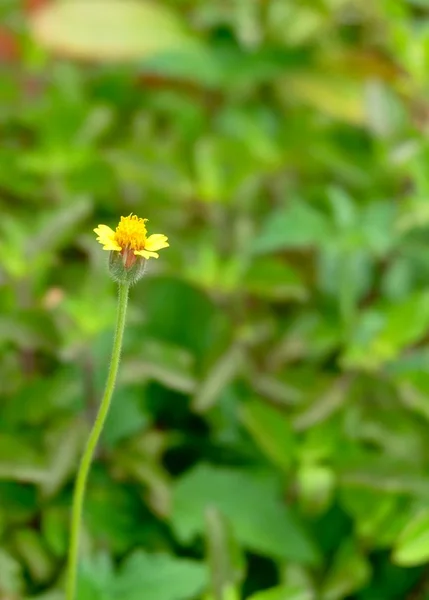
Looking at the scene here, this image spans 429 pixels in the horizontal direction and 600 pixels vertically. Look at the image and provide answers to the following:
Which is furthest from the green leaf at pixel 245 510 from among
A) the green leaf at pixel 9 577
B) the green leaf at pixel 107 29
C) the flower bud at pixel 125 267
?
the green leaf at pixel 107 29

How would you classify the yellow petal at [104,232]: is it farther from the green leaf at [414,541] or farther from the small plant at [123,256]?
the green leaf at [414,541]

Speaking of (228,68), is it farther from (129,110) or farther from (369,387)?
(369,387)

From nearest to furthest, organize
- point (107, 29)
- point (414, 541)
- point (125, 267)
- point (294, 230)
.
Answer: point (125, 267)
point (414, 541)
point (294, 230)
point (107, 29)

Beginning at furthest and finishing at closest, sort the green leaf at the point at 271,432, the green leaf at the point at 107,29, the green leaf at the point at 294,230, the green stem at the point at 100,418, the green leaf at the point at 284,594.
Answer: the green leaf at the point at 107,29
the green leaf at the point at 294,230
the green leaf at the point at 271,432
the green leaf at the point at 284,594
the green stem at the point at 100,418

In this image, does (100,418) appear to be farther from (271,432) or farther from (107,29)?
(107,29)

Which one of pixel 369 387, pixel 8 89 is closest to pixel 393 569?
pixel 369 387

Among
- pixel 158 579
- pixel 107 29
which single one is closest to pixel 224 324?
pixel 158 579

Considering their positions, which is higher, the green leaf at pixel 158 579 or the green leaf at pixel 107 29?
the green leaf at pixel 107 29
